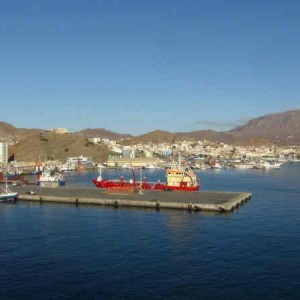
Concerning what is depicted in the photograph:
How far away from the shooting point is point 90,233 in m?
46.5

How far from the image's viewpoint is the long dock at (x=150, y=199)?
60831 mm

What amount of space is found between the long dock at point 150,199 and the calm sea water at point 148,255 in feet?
7.86

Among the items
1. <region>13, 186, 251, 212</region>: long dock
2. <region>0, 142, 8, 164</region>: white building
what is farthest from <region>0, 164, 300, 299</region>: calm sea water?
<region>0, 142, 8, 164</region>: white building

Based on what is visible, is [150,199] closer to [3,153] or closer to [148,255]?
[148,255]

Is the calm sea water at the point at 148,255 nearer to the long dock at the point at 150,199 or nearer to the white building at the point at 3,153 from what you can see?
the long dock at the point at 150,199

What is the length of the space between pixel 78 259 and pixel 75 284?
586cm

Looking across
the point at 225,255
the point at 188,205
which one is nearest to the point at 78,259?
the point at 225,255

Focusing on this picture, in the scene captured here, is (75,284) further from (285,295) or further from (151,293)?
(285,295)

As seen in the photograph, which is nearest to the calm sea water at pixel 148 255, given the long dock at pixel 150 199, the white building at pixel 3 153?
the long dock at pixel 150 199

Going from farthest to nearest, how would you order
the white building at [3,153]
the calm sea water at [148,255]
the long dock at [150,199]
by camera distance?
1. the white building at [3,153]
2. the long dock at [150,199]
3. the calm sea water at [148,255]

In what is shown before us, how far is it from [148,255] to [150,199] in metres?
28.2

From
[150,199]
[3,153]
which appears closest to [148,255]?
[150,199]

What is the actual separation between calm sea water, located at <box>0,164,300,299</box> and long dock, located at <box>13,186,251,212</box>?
2.40 meters

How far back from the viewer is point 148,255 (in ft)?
125
